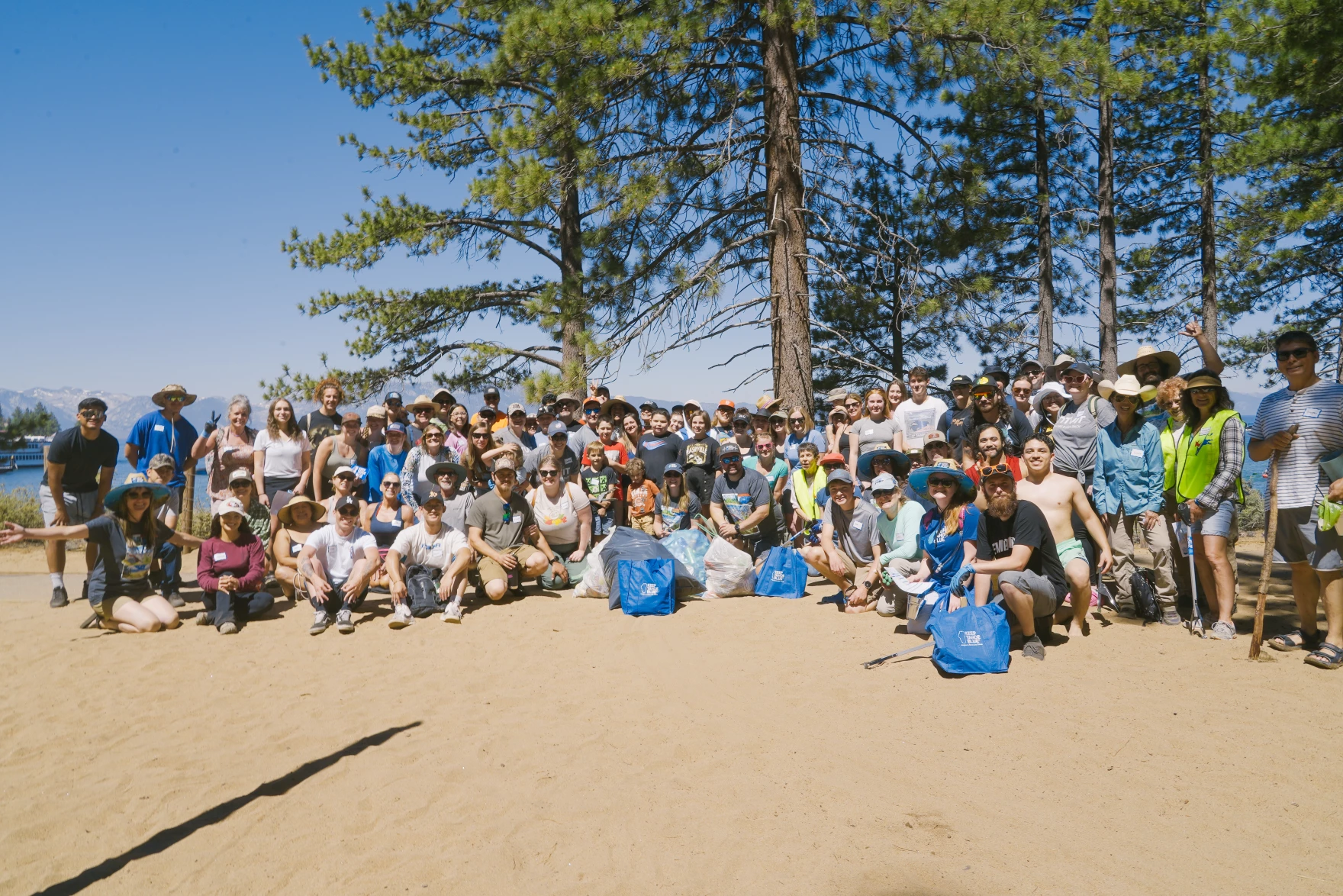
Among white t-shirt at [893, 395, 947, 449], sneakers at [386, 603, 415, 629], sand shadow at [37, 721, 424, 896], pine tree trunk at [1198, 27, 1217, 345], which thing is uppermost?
pine tree trunk at [1198, 27, 1217, 345]

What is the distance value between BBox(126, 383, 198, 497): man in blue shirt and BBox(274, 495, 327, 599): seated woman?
142 centimetres

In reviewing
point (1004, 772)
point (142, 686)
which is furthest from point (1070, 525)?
point (142, 686)

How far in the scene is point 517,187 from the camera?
359 inches

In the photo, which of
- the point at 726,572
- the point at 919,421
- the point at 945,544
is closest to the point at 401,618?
the point at 726,572

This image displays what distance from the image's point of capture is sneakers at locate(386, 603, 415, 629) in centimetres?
660

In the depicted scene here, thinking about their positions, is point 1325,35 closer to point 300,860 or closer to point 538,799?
point 538,799

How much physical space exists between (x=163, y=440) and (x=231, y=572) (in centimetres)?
204

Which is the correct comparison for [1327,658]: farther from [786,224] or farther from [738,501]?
[786,224]

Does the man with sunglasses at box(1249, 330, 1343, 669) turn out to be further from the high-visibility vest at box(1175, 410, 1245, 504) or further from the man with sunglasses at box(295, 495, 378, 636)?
the man with sunglasses at box(295, 495, 378, 636)

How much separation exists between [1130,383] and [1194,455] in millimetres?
764

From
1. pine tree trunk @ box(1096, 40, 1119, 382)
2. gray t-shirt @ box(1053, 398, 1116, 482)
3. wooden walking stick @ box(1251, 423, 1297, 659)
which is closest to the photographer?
wooden walking stick @ box(1251, 423, 1297, 659)

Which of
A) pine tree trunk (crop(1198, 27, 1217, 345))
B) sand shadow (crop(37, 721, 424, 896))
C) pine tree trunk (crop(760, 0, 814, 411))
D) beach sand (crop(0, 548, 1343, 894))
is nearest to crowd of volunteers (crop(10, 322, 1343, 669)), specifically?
beach sand (crop(0, 548, 1343, 894))

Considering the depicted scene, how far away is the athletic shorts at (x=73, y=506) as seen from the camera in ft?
24.2

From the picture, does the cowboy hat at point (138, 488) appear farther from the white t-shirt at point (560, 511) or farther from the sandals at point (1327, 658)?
the sandals at point (1327, 658)
